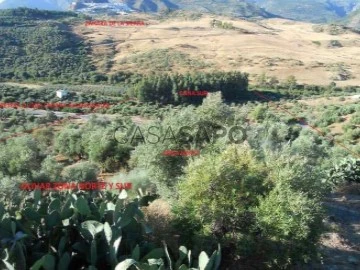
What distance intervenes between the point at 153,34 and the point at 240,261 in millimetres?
131195

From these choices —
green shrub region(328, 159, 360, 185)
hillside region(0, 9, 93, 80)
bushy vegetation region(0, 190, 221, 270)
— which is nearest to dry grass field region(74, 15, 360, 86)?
hillside region(0, 9, 93, 80)

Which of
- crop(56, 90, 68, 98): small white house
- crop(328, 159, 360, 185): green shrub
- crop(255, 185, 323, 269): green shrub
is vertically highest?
crop(255, 185, 323, 269): green shrub

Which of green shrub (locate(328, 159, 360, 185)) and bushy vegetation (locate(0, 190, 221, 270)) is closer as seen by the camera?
bushy vegetation (locate(0, 190, 221, 270))

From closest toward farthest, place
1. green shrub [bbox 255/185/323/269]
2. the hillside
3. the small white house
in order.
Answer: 1. green shrub [bbox 255/185/323/269]
2. the small white house
3. the hillside

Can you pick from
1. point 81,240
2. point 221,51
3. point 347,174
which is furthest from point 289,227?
point 221,51

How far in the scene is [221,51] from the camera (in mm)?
123562

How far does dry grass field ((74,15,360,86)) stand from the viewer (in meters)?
105

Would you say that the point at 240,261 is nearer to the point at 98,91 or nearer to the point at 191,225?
the point at 191,225

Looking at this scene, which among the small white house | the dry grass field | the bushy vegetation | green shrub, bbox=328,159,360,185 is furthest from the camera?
the dry grass field

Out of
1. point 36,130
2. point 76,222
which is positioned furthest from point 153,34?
point 76,222

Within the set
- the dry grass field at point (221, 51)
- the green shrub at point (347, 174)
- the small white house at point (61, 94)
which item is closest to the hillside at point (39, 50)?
the dry grass field at point (221, 51)

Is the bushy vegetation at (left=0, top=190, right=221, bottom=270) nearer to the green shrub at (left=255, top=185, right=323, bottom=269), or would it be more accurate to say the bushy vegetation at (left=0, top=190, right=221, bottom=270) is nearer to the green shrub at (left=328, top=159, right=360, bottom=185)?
the green shrub at (left=255, top=185, right=323, bottom=269)

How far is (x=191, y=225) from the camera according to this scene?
10758 millimetres

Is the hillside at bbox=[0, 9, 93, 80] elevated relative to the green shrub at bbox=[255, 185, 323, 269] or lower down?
lower down
